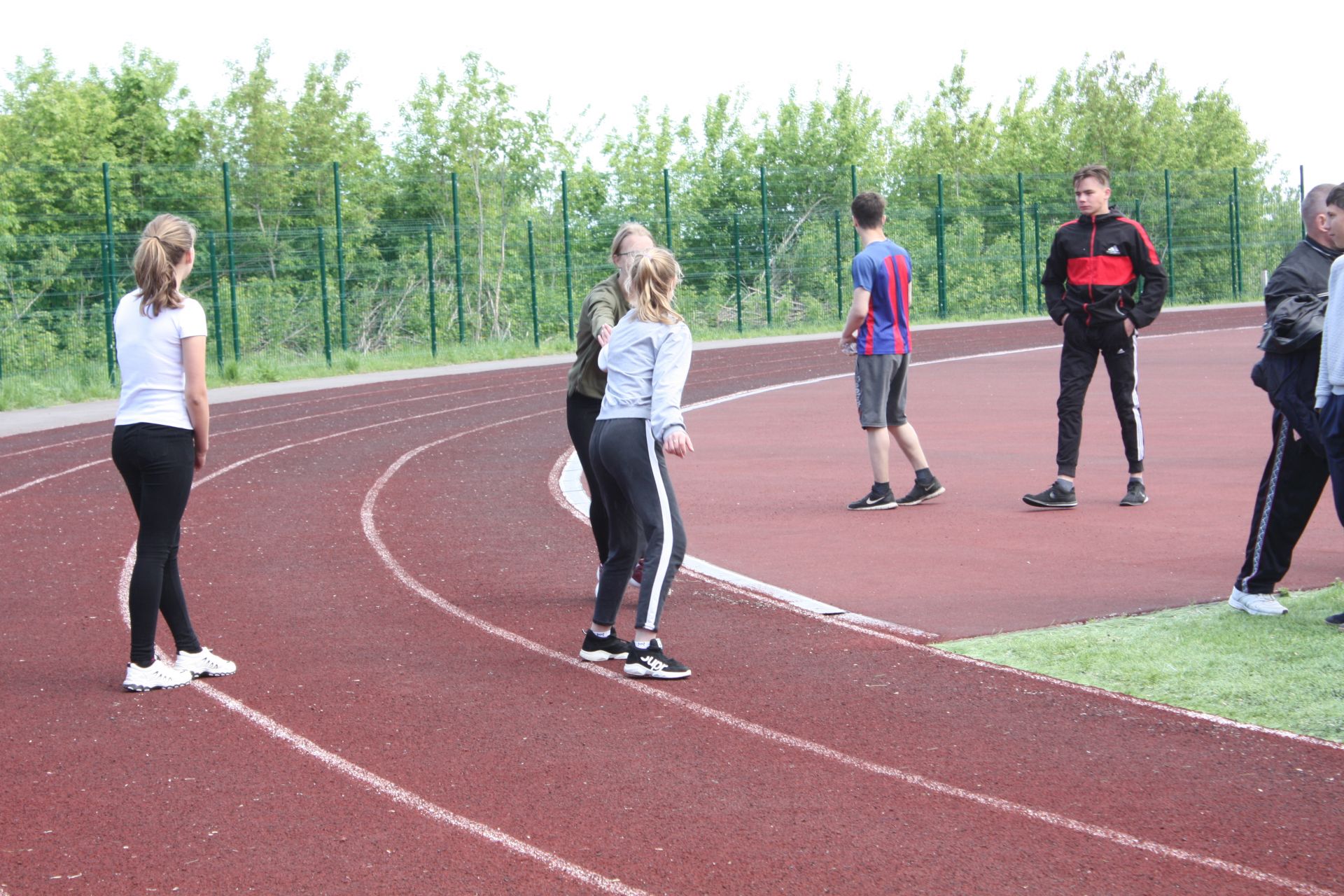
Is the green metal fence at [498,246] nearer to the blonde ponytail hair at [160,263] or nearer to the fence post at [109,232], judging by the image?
the fence post at [109,232]

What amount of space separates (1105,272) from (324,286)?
2006cm

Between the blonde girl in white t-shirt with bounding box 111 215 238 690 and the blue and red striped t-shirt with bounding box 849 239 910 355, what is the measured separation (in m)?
5.00

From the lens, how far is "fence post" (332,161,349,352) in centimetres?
2781

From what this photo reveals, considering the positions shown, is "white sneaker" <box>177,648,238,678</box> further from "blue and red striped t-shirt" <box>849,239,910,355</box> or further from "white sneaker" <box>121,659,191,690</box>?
"blue and red striped t-shirt" <box>849,239,910,355</box>

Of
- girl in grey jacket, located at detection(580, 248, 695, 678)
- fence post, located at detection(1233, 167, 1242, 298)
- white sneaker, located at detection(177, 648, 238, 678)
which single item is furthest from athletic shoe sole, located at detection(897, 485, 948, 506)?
fence post, located at detection(1233, 167, 1242, 298)

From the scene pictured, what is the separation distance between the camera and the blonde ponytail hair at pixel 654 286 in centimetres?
620

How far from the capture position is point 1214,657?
6.17 m

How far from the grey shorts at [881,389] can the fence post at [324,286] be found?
18.6 meters

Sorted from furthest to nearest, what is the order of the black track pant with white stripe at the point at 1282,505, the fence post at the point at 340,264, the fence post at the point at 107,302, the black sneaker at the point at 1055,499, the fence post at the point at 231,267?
the fence post at the point at 340,264 < the fence post at the point at 231,267 < the fence post at the point at 107,302 < the black sneaker at the point at 1055,499 < the black track pant with white stripe at the point at 1282,505

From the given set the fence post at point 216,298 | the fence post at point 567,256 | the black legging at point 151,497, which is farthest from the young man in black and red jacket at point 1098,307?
the fence post at point 567,256

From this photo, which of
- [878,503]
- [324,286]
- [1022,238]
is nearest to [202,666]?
[878,503]

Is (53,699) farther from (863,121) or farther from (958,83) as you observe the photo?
(958,83)

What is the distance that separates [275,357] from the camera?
89.6 feet

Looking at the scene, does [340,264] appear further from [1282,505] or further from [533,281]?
[1282,505]
